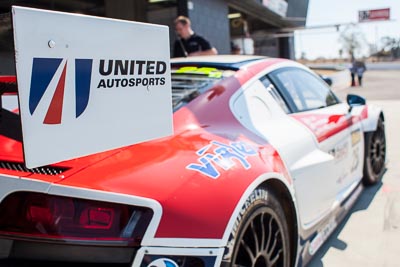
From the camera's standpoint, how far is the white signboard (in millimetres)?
1072

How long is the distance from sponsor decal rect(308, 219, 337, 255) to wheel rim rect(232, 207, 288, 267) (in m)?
0.44

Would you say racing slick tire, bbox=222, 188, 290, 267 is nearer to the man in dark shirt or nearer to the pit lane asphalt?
the pit lane asphalt

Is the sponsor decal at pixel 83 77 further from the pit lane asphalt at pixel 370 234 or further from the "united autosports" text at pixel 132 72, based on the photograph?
the pit lane asphalt at pixel 370 234

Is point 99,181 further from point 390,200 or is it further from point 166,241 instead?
point 390,200

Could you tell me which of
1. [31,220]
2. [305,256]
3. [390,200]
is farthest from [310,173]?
[390,200]

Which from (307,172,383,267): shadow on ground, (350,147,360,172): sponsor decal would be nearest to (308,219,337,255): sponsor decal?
(307,172,383,267): shadow on ground

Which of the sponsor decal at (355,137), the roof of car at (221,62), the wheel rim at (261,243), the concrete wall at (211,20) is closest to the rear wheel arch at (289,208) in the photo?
the wheel rim at (261,243)

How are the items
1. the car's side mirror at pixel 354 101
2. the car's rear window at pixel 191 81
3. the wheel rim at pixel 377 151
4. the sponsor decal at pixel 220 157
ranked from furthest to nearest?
1. the wheel rim at pixel 377 151
2. the car's side mirror at pixel 354 101
3. the car's rear window at pixel 191 81
4. the sponsor decal at pixel 220 157

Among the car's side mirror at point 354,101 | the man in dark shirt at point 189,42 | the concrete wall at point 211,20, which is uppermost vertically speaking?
the concrete wall at point 211,20

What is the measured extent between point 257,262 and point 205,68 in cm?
134

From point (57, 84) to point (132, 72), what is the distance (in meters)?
0.27

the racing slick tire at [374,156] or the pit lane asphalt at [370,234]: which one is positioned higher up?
the racing slick tire at [374,156]

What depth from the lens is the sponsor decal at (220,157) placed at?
1.66 meters

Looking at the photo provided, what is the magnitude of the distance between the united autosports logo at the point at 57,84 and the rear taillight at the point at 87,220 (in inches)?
14.1
